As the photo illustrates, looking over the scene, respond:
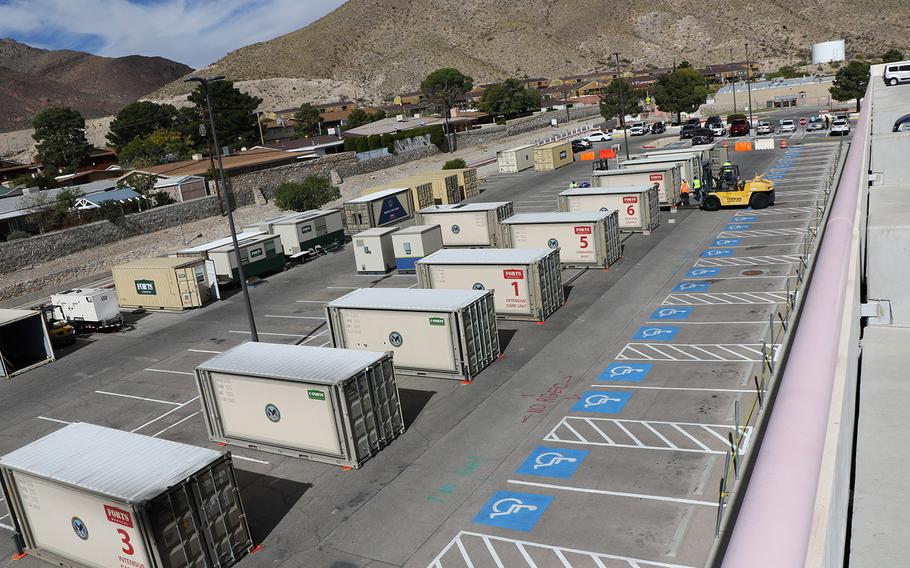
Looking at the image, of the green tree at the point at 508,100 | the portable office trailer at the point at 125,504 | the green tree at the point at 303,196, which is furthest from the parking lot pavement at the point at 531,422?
the green tree at the point at 508,100

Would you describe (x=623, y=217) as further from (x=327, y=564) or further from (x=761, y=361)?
(x=327, y=564)

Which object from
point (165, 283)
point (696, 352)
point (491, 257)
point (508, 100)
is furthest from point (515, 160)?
point (696, 352)

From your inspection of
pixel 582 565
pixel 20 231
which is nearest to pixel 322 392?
pixel 582 565

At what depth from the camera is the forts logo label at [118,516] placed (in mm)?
14969

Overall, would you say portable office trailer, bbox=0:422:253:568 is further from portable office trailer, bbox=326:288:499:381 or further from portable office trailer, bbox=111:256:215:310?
portable office trailer, bbox=111:256:215:310

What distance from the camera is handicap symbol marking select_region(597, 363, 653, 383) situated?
23453 mm

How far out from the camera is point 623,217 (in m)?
44.6

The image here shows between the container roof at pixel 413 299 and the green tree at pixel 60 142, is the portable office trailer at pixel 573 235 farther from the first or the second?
the green tree at pixel 60 142

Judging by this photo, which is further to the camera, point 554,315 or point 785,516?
point 554,315

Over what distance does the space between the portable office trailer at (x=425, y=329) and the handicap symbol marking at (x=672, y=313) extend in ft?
24.2

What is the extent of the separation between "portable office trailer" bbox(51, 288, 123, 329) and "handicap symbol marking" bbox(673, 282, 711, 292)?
29.0 meters

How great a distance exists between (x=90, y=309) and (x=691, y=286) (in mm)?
30396

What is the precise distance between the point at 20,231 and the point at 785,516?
62.5 metres

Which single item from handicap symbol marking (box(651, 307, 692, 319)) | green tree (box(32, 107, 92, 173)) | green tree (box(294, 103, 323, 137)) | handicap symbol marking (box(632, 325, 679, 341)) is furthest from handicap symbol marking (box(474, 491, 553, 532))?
green tree (box(294, 103, 323, 137))
